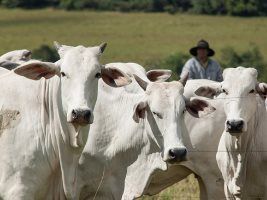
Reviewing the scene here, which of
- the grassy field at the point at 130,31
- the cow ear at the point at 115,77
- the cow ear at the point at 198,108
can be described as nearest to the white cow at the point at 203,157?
the cow ear at the point at 198,108

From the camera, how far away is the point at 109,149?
12281 mm

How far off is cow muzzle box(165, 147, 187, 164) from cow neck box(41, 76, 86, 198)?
949 mm

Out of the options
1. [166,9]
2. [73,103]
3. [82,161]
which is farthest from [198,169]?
[166,9]

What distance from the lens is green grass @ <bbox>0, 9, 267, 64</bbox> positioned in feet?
172

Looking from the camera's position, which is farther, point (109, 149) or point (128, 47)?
point (128, 47)

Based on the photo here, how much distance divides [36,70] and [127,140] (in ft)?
6.07

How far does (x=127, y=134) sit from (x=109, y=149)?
263 mm

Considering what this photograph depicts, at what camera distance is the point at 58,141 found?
1077 cm

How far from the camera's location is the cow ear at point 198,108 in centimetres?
1202

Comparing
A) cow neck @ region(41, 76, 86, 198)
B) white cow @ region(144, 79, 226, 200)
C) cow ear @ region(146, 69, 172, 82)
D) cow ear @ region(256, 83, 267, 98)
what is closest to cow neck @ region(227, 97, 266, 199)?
cow ear @ region(256, 83, 267, 98)

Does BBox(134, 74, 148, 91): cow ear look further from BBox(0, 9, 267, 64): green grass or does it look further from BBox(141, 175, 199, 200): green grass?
BBox(0, 9, 267, 64): green grass

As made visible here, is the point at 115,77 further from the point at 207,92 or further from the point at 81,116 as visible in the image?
the point at 207,92

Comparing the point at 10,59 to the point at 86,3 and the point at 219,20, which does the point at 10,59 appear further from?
the point at 86,3

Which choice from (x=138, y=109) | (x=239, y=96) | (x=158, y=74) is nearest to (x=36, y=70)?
(x=138, y=109)
